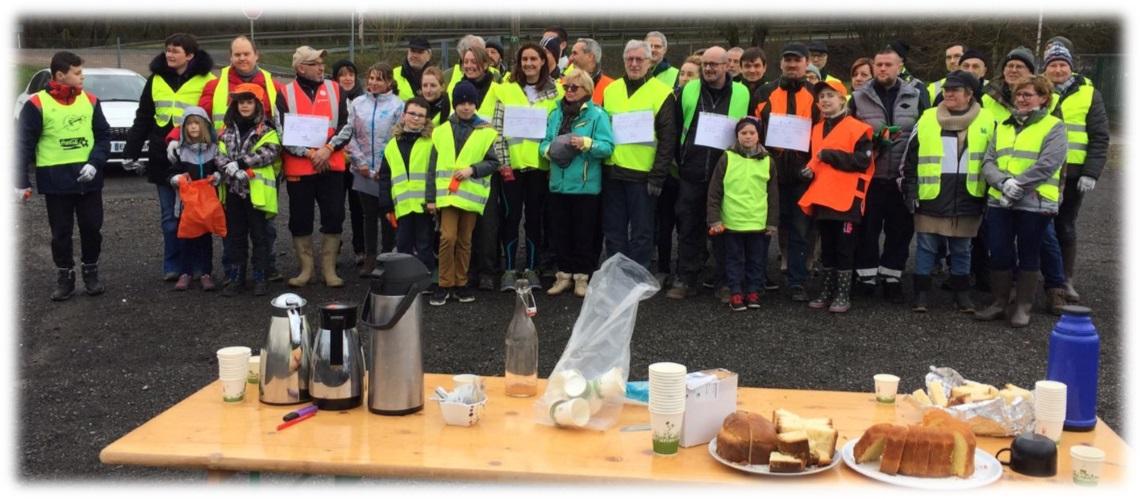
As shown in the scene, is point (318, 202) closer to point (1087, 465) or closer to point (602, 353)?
point (602, 353)

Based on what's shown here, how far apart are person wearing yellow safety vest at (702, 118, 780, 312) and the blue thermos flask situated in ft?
13.7

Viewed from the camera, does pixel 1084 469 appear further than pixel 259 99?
No

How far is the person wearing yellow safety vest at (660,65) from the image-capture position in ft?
26.9

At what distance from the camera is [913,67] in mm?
21672

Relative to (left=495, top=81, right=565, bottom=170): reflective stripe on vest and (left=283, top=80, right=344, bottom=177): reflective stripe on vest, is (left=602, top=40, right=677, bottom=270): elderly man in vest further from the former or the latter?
(left=283, top=80, right=344, bottom=177): reflective stripe on vest

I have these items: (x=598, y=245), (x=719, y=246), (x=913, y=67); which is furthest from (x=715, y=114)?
(x=913, y=67)

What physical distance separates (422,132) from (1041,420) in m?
5.31

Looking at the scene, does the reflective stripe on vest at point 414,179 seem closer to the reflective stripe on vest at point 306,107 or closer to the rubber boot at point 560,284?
the reflective stripe on vest at point 306,107

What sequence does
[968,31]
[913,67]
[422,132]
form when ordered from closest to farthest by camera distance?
[422,132] → [968,31] → [913,67]

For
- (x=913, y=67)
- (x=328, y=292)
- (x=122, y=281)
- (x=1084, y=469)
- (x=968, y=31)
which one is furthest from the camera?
(x=913, y=67)

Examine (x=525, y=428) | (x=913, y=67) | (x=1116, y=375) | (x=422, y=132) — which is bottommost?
(x=1116, y=375)

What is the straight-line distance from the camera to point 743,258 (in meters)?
7.37

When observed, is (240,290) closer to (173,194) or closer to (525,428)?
(173,194)

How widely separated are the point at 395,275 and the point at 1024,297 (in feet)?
17.5
